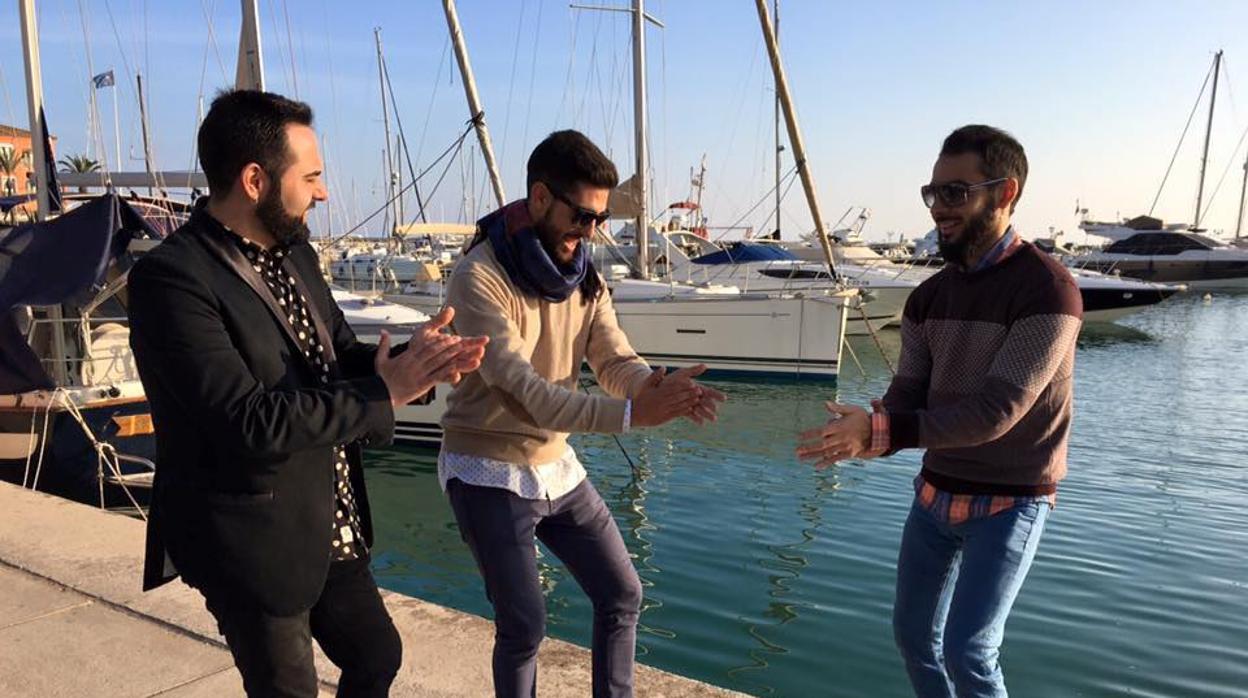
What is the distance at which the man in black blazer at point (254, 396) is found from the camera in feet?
5.80

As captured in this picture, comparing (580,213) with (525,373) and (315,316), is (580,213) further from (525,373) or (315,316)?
(315,316)

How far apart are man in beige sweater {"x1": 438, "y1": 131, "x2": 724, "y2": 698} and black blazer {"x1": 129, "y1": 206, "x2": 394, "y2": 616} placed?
0.60 m

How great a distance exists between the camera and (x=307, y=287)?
2287mm

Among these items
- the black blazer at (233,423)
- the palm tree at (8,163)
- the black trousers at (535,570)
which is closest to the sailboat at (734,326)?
the black trousers at (535,570)

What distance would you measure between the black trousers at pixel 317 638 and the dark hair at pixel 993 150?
→ 6.85ft

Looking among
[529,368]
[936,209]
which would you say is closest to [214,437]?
[529,368]

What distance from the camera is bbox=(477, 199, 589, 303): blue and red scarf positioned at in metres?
2.58

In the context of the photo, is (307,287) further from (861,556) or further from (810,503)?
(810,503)

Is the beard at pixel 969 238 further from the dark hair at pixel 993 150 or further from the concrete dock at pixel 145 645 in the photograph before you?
the concrete dock at pixel 145 645

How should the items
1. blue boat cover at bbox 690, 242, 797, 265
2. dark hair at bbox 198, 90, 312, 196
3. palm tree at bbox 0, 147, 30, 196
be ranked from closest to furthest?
dark hair at bbox 198, 90, 312, 196 < blue boat cover at bbox 690, 242, 797, 265 < palm tree at bbox 0, 147, 30, 196

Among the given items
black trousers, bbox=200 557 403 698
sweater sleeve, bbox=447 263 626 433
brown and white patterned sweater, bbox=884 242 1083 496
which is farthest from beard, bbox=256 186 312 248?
brown and white patterned sweater, bbox=884 242 1083 496

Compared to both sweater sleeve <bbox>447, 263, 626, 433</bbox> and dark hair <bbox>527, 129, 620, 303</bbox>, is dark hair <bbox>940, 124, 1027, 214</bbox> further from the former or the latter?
sweater sleeve <bbox>447, 263, 626, 433</bbox>

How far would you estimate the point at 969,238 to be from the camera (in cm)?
268

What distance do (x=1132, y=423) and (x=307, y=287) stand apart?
15.0 m
